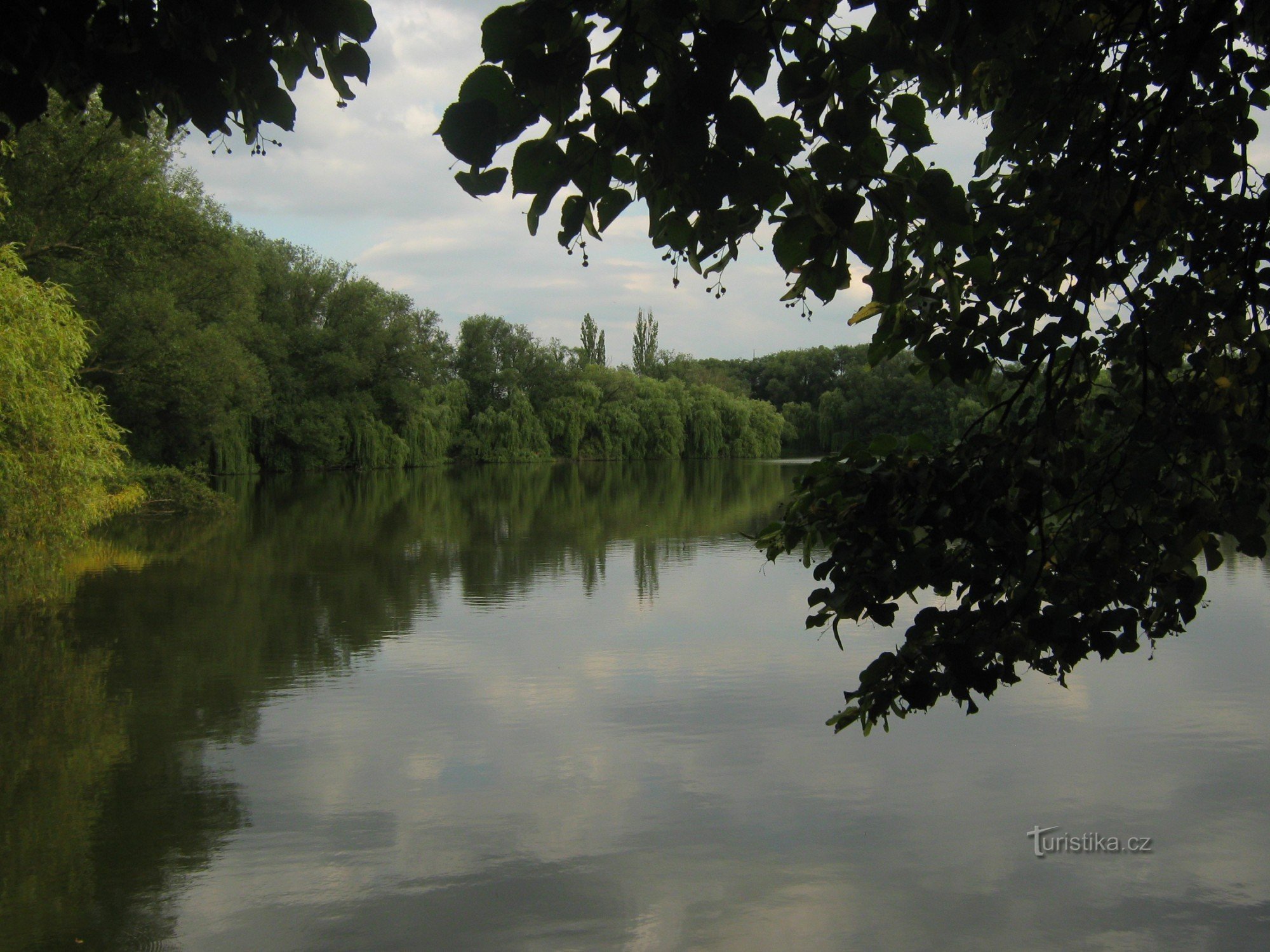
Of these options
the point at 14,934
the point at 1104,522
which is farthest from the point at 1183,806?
the point at 14,934

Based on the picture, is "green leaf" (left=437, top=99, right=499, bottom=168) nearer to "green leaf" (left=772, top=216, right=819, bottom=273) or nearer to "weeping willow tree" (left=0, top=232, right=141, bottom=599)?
"green leaf" (left=772, top=216, right=819, bottom=273)

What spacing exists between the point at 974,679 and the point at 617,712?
19.0ft

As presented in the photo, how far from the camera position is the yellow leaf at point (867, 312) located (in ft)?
8.70

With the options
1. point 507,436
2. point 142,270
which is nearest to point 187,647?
point 142,270

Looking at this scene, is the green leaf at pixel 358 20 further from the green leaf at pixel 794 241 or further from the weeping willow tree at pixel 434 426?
the weeping willow tree at pixel 434 426

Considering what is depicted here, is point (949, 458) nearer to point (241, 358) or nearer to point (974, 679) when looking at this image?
point (974, 679)

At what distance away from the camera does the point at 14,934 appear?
4652 mm

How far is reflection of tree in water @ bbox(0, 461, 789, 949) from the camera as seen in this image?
209 inches

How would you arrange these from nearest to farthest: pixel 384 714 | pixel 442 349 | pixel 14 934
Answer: pixel 14 934 < pixel 384 714 < pixel 442 349

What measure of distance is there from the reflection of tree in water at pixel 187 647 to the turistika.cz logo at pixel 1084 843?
4306 mm

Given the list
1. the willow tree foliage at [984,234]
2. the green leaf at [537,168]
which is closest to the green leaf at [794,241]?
the willow tree foliage at [984,234]

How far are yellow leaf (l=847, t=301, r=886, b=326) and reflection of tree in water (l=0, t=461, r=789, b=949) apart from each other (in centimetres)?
410

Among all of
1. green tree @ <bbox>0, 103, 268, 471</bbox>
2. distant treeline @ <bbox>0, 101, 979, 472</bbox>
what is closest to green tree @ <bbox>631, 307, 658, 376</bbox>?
distant treeline @ <bbox>0, 101, 979, 472</bbox>

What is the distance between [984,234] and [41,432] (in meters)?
10.7
